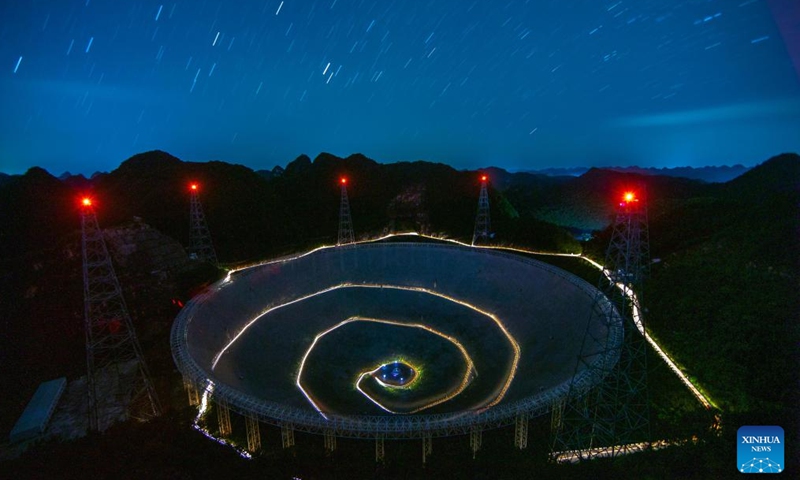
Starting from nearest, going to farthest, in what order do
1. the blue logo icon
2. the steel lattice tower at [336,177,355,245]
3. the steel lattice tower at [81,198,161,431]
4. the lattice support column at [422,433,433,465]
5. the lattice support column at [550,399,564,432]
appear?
the blue logo icon → the lattice support column at [422,433,433,465] → the lattice support column at [550,399,564,432] → the steel lattice tower at [81,198,161,431] → the steel lattice tower at [336,177,355,245]

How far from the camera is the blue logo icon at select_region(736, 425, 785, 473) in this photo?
10.3m

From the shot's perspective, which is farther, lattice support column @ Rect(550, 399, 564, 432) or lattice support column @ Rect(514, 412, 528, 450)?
lattice support column @ Rect(550, 399, 564, 432)

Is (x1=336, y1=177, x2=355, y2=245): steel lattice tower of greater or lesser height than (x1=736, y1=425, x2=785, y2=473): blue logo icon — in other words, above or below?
above

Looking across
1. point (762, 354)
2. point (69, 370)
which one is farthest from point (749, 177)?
point (69, 370)

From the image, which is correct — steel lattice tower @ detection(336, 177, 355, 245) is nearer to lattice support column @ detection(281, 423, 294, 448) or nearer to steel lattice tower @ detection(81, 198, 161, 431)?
steel lattice tower @ detection(81, 198, 161, 431)

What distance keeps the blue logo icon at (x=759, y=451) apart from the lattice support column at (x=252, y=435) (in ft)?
50.9

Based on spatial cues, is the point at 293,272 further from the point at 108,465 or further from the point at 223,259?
the point at 108,465

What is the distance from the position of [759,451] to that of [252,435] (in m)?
16.2

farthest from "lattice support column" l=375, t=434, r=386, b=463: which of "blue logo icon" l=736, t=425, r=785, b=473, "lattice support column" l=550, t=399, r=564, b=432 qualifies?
"blue logo icon" l=736, t=425, r=785, b=473

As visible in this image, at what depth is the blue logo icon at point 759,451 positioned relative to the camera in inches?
404

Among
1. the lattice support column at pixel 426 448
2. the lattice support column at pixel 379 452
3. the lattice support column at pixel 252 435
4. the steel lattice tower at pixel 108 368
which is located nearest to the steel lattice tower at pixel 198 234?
the steel lattice tower at pixel 108 368

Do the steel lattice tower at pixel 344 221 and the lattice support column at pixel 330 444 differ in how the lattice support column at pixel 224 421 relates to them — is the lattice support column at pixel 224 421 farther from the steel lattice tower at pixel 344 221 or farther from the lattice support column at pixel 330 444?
the steel lattice tower at pixel 344 221

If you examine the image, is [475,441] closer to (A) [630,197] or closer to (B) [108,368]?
(A) [630,197]

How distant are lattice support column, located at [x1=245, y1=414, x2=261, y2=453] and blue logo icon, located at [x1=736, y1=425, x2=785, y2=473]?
15502mm
